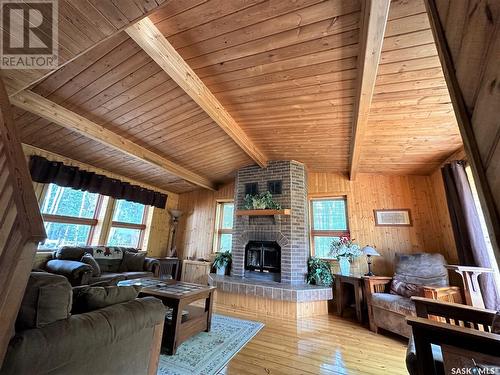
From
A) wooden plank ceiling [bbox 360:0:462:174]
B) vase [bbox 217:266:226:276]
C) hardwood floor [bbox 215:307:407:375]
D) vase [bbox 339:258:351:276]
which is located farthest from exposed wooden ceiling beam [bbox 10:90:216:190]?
vase [bbox 339:258:351:276]

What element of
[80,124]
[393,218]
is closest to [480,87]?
[80,124]

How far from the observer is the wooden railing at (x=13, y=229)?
2.77ft

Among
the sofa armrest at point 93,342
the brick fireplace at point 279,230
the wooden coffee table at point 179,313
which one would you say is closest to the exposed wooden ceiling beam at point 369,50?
the brick fireplace at point 279,230

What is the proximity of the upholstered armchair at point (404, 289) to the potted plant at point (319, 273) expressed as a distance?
738 mm

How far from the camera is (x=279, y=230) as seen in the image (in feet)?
13.5

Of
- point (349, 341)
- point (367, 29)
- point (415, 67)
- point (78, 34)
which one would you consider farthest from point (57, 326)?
point (415, 67)

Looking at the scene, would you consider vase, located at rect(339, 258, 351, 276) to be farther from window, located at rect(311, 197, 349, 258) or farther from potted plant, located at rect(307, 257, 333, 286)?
window, located at rect(311, 197, 349, 258)

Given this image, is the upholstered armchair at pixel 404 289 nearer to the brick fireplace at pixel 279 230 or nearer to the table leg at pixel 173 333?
the brick fireplace at pixel 279 230

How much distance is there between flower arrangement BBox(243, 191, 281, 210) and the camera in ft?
13.9

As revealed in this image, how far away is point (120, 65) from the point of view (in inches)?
83.1

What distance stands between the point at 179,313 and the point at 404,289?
2866mm

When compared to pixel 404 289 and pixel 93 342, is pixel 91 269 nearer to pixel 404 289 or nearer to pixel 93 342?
pixel 93 342

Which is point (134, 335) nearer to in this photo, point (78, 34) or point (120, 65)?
point (78, 34)

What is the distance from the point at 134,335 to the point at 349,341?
2409mm
